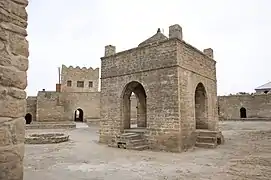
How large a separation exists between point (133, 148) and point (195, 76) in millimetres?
4643

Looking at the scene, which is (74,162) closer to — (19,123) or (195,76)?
(19,123)

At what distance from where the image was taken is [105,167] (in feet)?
22.1

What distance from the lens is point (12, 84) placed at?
2.27 metres

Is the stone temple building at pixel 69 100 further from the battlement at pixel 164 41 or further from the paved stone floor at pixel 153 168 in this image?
the paved stone floor at pixel 153 168

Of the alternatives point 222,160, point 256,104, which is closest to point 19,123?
point 222,160

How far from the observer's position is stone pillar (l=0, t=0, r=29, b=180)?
216 centimetres

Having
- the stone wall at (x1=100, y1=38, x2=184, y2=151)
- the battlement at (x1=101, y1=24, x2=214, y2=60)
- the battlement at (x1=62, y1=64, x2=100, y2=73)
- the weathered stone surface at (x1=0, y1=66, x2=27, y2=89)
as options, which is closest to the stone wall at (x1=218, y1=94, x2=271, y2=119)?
the battlement at (x1=101, y1=24, x2=214, y2=60)

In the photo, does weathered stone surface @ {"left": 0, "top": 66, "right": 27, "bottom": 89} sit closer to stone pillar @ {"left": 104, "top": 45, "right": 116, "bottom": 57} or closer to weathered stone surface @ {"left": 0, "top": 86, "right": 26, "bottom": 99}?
weathered stone surface @ {"left": 0, "top": 86, "right": 26, "bottom": 99}

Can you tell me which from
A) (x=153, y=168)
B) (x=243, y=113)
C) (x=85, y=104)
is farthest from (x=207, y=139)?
(x=85, y=104)

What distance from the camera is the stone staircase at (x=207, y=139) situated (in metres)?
10.6

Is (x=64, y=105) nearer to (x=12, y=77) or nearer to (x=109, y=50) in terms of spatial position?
(x=109, y=50)

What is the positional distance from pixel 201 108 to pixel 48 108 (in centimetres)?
1883

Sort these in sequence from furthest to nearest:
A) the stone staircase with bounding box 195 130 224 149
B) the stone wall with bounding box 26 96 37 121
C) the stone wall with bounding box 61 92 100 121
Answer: the stone wall with bounding box 61 92 100 121
the stone wall with bounding box 26 96 37 121
the stone staircase with bounding box 195 130 224 149

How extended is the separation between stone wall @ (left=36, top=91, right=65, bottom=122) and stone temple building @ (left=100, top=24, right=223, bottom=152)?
49.8 feet
